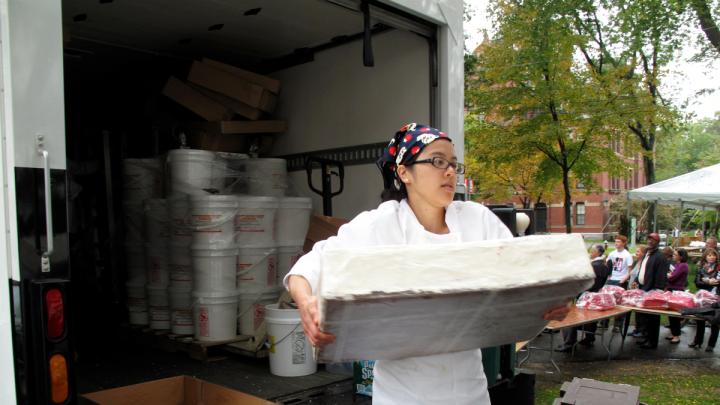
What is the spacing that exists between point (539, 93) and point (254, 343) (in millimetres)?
9454

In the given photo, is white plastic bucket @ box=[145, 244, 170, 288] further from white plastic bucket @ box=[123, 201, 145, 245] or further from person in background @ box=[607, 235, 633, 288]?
person in background @ box=[607, 235, 633, 288]

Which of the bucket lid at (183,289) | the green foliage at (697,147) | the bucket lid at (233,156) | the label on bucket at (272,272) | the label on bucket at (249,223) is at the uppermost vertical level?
the green foliage at (697,147)

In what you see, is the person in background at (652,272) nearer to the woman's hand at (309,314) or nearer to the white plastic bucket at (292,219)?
the white plastic bucket at (292,219)

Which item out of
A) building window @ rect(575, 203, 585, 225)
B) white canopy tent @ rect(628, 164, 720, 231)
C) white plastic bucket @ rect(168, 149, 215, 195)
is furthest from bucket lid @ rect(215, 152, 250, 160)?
building window @ rect(575, 203, 585, 225)

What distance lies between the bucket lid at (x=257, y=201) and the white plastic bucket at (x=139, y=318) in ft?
4.49

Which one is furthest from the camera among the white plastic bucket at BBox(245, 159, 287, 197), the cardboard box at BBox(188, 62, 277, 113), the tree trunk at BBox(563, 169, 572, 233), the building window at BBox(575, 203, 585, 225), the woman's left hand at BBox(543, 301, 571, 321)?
the building window at BBox(575, 203, 585, 225)

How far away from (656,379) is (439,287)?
665 centimetres

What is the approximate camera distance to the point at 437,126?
3.57 meters

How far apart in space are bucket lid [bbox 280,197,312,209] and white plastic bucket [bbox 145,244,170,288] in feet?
3.43

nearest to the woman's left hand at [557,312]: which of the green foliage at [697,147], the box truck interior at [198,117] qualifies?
the box truck interior at [198,117]

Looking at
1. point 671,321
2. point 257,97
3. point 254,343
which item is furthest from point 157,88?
point 671,321

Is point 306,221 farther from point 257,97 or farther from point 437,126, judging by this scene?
point 437,126

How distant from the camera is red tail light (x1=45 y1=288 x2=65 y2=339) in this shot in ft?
5.83

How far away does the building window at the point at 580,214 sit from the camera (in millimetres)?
43656
